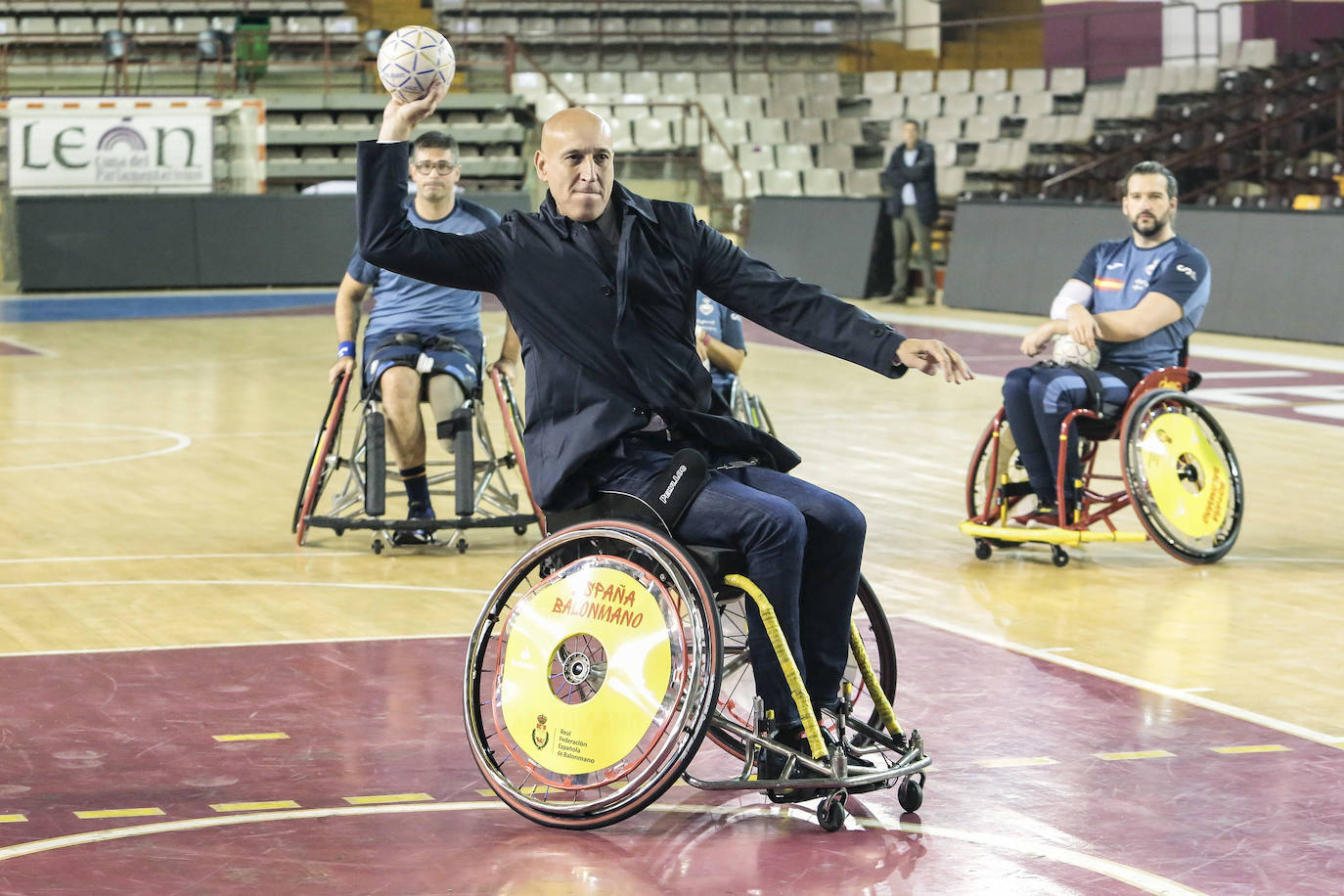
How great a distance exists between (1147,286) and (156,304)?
15.6 meters

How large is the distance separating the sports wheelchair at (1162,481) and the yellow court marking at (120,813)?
14.2 ft

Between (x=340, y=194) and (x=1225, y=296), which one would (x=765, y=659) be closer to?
(x=1225, y=296)

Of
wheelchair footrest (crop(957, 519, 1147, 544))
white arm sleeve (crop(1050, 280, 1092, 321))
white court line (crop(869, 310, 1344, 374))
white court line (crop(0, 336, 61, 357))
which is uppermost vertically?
white arm sleeve (crop(1050, 280, 1092, 321))

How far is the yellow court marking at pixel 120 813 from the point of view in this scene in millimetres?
4676

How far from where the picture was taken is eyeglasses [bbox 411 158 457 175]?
824 cm

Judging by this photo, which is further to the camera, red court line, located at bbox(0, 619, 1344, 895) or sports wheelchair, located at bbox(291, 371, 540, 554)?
sports wheelchair, located at bbox(291, 371, 540, 554)

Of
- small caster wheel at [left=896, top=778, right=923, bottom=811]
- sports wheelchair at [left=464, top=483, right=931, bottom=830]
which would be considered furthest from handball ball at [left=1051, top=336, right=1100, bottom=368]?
small caster wheel at [left=896, top=778, right=923, bottom=811]

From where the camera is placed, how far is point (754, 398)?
29.6 feet

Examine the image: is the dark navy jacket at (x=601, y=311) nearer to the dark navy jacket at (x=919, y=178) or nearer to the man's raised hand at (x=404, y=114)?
the man's raised hand at (x=404, y=114)

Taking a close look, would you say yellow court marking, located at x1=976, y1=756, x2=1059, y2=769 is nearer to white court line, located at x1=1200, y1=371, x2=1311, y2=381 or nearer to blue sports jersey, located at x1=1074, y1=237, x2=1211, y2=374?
blue sports jersey, located at x1=1074, y1=237, x2=1211, y2=374

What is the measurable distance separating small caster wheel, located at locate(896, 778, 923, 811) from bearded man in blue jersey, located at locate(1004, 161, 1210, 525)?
11.8 feet

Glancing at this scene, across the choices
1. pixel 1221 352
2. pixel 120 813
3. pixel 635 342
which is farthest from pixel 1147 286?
pixel 1221 352

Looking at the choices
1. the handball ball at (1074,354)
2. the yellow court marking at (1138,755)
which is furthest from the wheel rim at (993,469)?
the yellow court marking at (1138,755)

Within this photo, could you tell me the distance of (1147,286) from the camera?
8.28m
